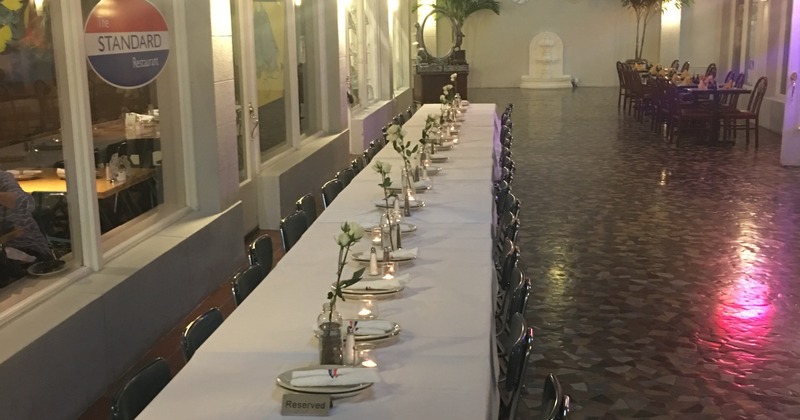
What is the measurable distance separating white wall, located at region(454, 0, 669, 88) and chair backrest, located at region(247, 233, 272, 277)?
20.7m

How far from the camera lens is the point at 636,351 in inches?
206

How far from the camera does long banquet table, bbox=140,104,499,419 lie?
2744 mm

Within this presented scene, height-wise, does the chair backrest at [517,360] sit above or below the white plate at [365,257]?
below

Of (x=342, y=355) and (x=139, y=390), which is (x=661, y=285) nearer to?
(x=342, y=355)

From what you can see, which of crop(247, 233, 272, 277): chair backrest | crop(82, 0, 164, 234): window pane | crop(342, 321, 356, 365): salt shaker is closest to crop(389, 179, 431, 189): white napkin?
crop(247, 233, 272, 277): chair backrest

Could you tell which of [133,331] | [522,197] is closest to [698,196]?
[522,197]

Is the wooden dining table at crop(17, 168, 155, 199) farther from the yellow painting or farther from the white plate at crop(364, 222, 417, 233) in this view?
the yellow painting

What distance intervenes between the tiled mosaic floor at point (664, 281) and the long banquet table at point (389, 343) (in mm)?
889

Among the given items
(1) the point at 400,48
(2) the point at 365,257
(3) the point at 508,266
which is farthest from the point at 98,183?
(1) the point at 400,48

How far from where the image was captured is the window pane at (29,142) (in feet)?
14.6

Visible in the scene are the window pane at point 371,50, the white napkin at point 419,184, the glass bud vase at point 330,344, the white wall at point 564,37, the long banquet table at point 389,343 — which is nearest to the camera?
the long banquet table at point 389,343

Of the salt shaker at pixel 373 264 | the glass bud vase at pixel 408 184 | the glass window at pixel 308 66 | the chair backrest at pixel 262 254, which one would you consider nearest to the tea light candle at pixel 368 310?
the salt shaker at pixel 373 264

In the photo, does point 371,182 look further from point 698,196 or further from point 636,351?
point 698,196

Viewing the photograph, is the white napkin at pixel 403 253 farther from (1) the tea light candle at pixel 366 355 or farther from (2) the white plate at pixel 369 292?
(1) the tea light candle at pixel 366 355
